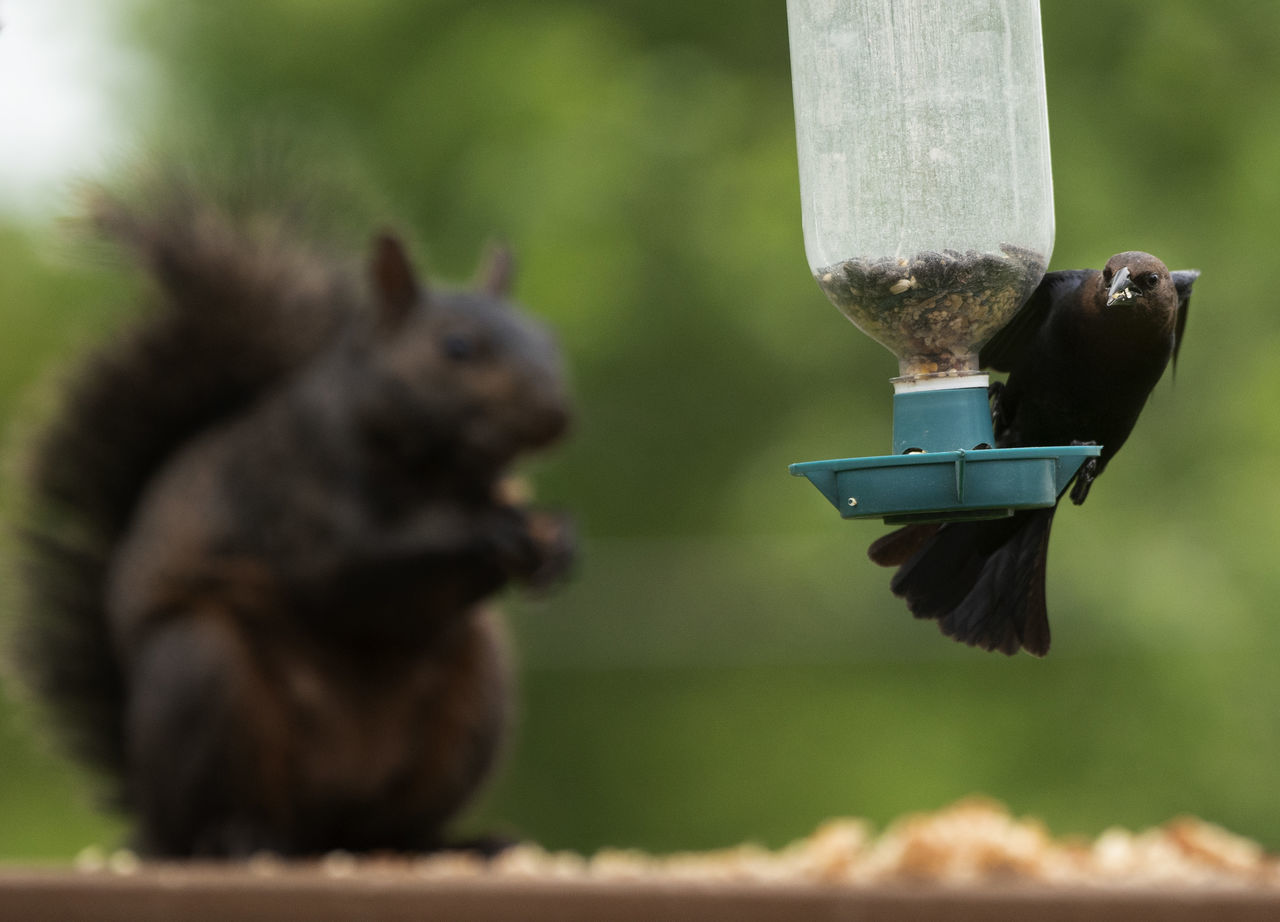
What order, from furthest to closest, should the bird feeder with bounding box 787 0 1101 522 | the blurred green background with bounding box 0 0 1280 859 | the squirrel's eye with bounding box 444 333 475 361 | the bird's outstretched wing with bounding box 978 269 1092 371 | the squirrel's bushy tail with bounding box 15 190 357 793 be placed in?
1. the blurred green background with bounding box 0 0 1280 859
2. the squirrel's bushy tail with bounding box 15 190 357 793
3. the squirrel's eye with bounding box 444 333 475 361
4. the bird feeder with bounding box 787 0 1101 522
5. the bird's outstretched wing with bounding box 978 269 1092 371

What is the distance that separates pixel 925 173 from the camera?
1125mm

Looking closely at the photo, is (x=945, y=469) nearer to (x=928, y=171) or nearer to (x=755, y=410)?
(x=928, y=171)

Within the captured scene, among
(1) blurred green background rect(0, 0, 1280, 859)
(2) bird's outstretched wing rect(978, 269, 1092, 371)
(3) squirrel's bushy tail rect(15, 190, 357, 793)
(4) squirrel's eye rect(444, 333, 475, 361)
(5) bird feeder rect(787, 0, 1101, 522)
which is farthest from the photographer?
(1) blurred green background rect(0, 0, 1280, 859)

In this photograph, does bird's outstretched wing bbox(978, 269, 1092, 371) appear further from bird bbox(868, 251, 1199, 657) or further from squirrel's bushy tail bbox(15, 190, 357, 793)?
squirrel's bushy tail bbox(15, 190, 357, 793)

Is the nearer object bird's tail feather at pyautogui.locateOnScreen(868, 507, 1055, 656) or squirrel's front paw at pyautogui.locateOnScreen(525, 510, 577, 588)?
bird's tail feather at pyautogui.locateOnScreen(868, 507, 1055, 656)

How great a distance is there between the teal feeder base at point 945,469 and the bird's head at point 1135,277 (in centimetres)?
→ 9

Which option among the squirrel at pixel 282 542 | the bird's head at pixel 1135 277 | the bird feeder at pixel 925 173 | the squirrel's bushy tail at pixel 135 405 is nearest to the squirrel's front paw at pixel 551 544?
the squirrel at pixel 282 542

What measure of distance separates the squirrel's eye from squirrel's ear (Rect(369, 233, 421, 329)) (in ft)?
0.49

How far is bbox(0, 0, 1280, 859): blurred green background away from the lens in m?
5.70

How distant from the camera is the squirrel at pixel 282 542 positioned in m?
3.12

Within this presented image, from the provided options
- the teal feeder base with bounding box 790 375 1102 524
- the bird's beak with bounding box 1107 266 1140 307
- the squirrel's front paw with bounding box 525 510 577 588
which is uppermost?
the bird's beak with bounding box 1107 266 1140 307

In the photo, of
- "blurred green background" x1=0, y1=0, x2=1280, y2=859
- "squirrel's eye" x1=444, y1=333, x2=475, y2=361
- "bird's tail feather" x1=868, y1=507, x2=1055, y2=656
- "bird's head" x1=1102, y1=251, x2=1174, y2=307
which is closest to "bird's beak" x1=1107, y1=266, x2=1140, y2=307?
"bird's head" x1=1102, y1=251, x2=1174, y2=307

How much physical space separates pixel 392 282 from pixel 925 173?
2179 millimetres

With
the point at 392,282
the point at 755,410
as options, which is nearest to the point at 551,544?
the point at 392,282
